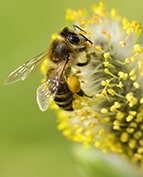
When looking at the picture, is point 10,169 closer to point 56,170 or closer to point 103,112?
point 56,170

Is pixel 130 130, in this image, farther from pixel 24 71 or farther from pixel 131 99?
pixel 24 71

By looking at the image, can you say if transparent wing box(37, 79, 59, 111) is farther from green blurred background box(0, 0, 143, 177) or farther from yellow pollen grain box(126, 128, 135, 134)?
green blurred background box(0, 0, 143, 177)

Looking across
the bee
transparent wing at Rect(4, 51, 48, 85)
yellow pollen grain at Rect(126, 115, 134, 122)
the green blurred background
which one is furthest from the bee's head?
the green blurred background

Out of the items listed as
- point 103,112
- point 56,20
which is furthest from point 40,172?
point 103,112

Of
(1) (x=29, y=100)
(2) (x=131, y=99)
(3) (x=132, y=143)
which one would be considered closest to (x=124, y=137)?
(3) (x=132, y=143)

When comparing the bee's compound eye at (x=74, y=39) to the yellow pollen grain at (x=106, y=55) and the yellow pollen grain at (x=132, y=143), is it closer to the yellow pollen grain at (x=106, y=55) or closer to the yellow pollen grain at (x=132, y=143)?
the yellow pollen grain at (x=106, y=55)

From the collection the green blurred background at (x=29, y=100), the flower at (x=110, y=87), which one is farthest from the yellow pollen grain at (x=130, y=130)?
the green blurred background at (x=29, y=100)

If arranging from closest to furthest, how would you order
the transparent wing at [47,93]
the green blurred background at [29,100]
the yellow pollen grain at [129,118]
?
the transparent wing at [47,93] < the yellow pollen grain at [129,118] < the green blurred background at [29,100]
